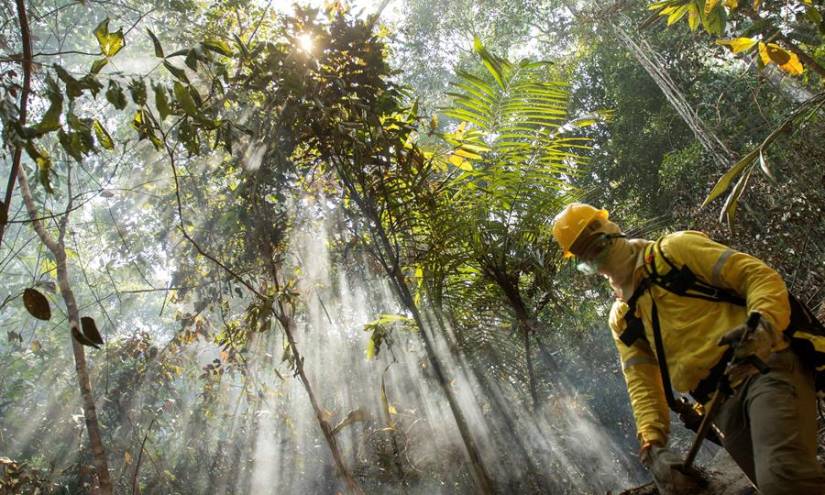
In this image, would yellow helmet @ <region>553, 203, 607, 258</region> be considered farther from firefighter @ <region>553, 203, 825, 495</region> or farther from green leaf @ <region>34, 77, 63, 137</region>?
green leaf @ <region>34, 77, 63, 137</region>

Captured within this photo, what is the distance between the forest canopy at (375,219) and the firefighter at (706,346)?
1.44ft

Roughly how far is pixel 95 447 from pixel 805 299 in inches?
233

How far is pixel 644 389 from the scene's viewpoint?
2398mm

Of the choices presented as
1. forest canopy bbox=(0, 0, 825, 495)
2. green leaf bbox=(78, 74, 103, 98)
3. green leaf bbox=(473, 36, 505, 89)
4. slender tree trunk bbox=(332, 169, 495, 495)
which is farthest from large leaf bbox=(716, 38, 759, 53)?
green leaf bbox=(78, 74, 103, 98)

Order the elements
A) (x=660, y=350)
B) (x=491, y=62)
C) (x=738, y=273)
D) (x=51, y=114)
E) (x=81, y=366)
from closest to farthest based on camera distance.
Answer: (x=51, y=114)
(x=738, y=273)
(x=660, y=350)
(x=491, y=62)
(x=81, y=366)

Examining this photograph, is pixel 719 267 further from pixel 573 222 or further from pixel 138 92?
pixel 138 92

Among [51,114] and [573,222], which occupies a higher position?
[573,222]

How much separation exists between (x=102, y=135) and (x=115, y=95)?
257 mm

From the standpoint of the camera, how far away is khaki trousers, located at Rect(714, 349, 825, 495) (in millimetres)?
1661

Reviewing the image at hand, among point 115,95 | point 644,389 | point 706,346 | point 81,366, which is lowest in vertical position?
point 706,346

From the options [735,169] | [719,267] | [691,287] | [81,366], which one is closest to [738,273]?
[719,267]

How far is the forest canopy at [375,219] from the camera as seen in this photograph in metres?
2.51

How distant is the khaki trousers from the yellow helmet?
88cm

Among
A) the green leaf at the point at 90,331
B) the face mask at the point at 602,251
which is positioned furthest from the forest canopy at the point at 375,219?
the face mask at the point at 602,251
